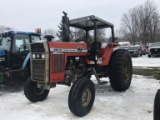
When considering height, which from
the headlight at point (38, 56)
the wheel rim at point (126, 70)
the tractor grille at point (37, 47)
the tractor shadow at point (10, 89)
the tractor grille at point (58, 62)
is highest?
the tractor grille at point (37, 47)

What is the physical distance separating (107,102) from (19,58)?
4016mm

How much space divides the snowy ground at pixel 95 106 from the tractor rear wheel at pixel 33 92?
175mm

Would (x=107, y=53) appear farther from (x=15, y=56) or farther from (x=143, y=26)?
(x=143, y=26)

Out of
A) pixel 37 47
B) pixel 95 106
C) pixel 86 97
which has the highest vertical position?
pixel 37 47

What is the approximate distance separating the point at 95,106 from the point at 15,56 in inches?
159

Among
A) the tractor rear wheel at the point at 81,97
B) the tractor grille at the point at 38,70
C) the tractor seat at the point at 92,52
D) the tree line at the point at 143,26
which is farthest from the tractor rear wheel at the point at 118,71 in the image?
the tree line at the point at 143,26

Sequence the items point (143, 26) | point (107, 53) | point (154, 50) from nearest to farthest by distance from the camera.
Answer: point (107, 53) → point (154, 50) → point (143, 26)

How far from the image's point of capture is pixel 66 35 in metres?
7.54

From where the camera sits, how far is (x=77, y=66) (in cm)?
754

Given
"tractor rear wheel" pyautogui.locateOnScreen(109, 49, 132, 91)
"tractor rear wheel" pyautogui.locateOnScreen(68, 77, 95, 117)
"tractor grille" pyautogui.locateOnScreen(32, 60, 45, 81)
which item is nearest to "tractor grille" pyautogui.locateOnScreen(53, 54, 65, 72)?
"tractor grille" pyautogui.locateOnScreen(32, 60, 45, 81)

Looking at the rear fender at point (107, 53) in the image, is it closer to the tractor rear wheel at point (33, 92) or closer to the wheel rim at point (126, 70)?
the wheel rim at point (126, 70)

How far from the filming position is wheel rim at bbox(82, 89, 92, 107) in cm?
622

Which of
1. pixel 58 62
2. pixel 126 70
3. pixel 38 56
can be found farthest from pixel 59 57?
pixel 126 70

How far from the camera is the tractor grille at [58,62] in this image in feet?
20.5
